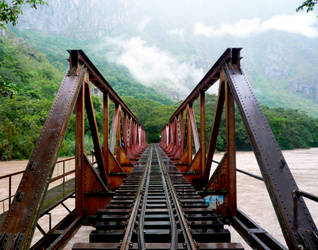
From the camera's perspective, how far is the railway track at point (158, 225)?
96.2 inches

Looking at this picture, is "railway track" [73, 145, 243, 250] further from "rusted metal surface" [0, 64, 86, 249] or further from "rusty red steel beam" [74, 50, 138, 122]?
"rusty red steel beam" [74, 50, 138, 122]

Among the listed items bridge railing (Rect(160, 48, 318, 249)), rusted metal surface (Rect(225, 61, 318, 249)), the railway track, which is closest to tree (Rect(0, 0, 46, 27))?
bridge railing (Rect(160, 48, 318, 249))

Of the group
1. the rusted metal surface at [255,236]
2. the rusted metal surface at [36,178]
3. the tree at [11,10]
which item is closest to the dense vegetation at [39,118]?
the tree at [11,10]

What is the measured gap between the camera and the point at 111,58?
469 feet

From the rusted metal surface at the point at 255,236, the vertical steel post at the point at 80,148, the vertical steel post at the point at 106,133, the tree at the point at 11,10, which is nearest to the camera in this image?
the rusted metal surface at the point at 255,236

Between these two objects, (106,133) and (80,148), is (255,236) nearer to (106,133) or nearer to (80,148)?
(80,148)

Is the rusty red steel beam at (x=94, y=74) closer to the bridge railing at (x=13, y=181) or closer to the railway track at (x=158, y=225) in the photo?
the bridge railing at (x=13, y=181)

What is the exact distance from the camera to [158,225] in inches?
122

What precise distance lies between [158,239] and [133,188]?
7.86 ft

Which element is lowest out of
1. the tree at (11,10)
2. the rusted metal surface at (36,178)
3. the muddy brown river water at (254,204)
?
the muddy brown river water at (254,204)

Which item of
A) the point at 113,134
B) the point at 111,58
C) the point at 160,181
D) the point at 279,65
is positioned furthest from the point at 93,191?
the point at 279,65

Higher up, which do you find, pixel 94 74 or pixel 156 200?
pixel 94 74

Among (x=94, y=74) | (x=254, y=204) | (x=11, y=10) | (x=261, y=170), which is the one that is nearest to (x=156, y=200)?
(x=261, y=170)

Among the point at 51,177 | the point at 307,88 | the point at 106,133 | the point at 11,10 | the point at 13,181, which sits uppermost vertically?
the point at 307,88
